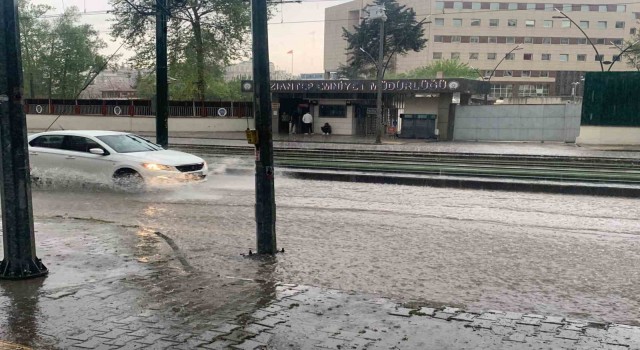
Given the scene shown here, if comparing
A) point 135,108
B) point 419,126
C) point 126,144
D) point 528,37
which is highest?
point 528,37

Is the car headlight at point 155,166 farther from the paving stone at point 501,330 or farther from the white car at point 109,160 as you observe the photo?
the paving stone at point 501,330

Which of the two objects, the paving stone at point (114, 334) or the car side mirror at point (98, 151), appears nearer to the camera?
the paving stone at point (114, 334)

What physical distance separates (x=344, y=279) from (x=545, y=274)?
2271mm

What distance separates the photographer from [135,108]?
1726 inches

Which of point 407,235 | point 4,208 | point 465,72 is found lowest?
point 407,235

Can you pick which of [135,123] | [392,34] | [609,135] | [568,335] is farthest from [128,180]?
[392,34]

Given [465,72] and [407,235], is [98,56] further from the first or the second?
[407,235]

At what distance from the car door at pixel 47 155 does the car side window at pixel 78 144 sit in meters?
0.16

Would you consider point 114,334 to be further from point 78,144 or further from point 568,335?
point 78,144

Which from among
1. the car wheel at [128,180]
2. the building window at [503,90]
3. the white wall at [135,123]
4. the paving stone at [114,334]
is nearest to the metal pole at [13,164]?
the paving stone at [114,334]

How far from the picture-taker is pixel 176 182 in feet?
41.6

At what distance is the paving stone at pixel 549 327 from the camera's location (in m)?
4.45

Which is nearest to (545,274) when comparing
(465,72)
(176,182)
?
(176,182)

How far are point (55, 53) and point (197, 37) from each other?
26.2 metres
